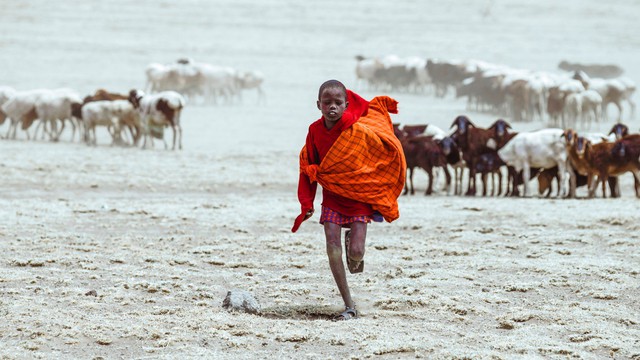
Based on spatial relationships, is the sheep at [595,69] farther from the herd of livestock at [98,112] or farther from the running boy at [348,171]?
the running boy at [348,171]

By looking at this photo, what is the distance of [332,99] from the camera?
20.2ft

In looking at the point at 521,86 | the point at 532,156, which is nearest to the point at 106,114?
the point at 532,156

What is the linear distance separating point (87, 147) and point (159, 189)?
19.6ft

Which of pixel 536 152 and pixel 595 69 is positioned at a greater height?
pixel 595 69

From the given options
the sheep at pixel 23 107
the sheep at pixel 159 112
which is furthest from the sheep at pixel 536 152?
the sheep at pixel 23 107

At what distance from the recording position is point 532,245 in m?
9.72

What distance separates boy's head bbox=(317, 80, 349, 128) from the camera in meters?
6.14

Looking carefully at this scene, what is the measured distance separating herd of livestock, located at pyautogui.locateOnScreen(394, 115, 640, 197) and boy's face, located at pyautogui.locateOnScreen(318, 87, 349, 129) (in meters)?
9.01

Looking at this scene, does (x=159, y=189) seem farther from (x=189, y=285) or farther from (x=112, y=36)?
(x=112, y=36)

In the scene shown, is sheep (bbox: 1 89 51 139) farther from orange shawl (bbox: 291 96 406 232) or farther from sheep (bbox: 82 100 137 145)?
orange shawl (bbox: 291 96 406 232)

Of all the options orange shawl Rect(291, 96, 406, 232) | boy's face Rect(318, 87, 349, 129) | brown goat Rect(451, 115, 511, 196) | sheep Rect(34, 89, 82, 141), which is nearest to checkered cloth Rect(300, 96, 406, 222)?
orange shawl Rect(291, 96, 406, 232)

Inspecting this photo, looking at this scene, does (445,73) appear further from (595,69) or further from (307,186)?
(307,186)

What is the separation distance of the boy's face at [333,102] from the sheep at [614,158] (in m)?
9.01

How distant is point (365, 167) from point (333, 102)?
18.3 inches
